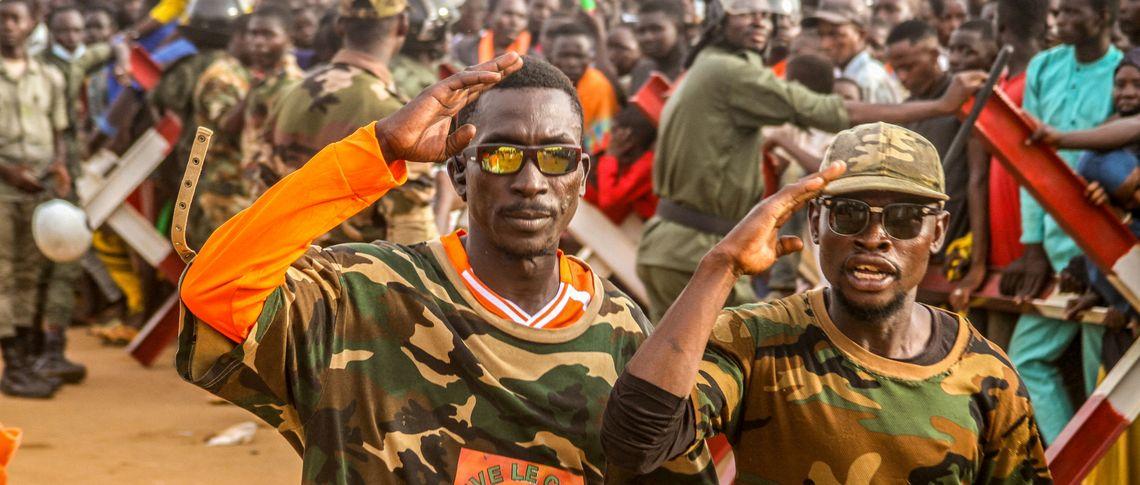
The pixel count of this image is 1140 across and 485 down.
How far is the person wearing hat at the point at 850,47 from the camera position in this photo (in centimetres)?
845

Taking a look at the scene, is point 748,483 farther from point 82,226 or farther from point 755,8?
point 82,226

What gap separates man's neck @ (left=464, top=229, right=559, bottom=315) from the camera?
117 inches

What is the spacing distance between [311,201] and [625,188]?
5.91m

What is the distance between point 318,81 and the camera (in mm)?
5582

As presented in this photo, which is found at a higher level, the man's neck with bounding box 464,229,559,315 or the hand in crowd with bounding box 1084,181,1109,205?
the man's neck with bounding box 464,229,559,315

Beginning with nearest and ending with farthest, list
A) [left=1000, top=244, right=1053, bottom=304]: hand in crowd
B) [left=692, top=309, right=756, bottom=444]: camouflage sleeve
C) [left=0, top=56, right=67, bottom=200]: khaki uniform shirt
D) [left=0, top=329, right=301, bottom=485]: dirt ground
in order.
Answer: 1. [left=692, top=309, right=756, bottom=444]: camouflage sleeve
2. [left=1000, top=244, right=1053, bottom=304]: hand in crowd
3. [left=0, top=329, right=301, bottom=485]: dirt ground
4. [left=0, top=56, right=67, bottom=200]: khaki uniform shirt

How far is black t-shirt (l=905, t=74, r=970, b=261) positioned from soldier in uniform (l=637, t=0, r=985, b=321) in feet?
1.40

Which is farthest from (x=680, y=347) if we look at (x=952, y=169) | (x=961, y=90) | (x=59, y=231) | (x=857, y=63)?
(x=857, y=63)

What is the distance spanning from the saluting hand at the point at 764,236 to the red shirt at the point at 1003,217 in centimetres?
402

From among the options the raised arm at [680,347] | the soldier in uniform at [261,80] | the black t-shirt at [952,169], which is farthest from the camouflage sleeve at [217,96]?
the raised arm at [680,347]

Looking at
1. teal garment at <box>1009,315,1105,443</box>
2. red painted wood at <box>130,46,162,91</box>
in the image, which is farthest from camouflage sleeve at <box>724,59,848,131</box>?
red painted wood at <box>130,46,162,91</box>

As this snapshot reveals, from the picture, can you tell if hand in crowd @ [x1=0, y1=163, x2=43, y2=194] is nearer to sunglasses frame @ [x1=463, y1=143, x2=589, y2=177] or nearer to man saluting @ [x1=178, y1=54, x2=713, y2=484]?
man saluting @ [x1=178, y1=54, x2=713, y2=484]

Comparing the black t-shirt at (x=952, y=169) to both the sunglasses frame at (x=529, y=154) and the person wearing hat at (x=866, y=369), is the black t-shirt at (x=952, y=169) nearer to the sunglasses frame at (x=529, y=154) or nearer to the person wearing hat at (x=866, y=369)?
the person wearing hat at (x=866, y=369)

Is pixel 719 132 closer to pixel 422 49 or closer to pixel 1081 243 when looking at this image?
pixel 1081 243
